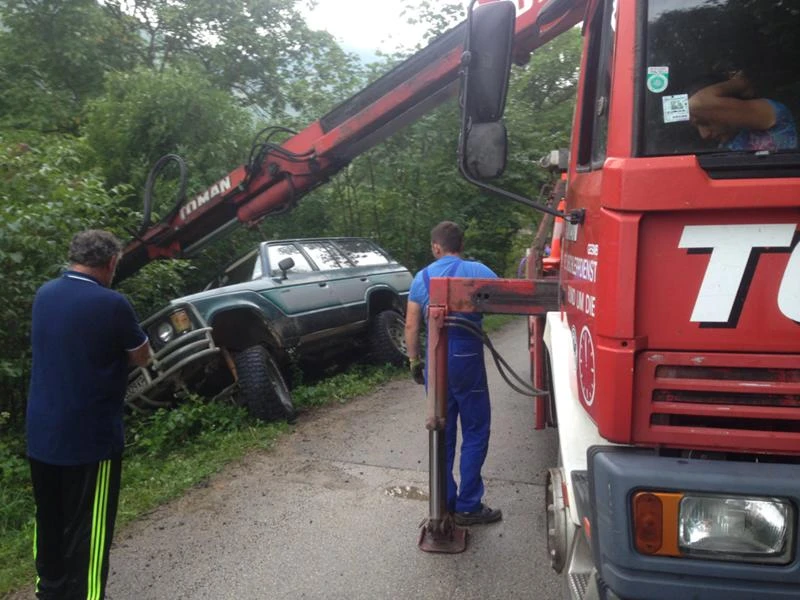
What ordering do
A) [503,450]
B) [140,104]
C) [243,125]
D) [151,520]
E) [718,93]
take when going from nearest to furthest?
[718,93] < [151,520] < [503,450] < [140,104] < [243,125]

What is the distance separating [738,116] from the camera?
208 cm

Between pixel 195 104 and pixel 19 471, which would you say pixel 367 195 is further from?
pixel 19 471

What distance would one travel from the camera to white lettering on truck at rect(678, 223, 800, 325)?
6.19ft

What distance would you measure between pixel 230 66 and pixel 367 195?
635cm

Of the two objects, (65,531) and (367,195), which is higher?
(367,195)

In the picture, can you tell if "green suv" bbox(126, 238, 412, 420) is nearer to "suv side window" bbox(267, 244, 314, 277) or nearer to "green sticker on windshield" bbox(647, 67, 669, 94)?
"suv side window" bbox(267, 244, 314, 277)

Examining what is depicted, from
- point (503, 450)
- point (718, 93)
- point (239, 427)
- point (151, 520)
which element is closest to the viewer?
point (718, 93)

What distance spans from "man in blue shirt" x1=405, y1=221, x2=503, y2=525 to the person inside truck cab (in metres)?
1.99

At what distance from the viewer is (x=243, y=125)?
10.0 m

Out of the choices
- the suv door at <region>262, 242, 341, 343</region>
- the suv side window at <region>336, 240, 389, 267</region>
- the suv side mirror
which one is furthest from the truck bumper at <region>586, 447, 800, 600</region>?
the suv side window at <region>336, 240, 389, 267</region>

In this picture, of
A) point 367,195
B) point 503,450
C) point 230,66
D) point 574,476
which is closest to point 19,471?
point 503,450

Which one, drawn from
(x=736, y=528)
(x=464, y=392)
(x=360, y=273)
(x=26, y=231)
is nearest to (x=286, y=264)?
(x=360, y=273)

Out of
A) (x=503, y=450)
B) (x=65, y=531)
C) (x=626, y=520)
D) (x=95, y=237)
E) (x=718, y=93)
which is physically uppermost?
(x=718, y=93)

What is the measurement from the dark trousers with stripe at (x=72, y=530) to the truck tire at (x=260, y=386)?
2.91 m
